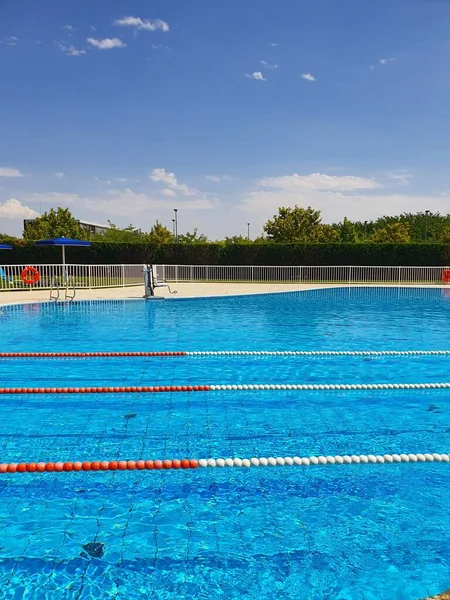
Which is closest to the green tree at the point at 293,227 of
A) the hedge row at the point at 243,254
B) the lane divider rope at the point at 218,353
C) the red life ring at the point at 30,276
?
the hedge row at the point at 243,254

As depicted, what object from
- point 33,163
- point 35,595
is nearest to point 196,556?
point 35,595

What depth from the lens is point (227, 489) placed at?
4121mm

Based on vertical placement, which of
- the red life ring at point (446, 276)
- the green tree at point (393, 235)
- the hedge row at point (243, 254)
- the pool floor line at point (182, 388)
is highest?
the green tree at point (393, 235)

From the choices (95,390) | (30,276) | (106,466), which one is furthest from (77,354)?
(30,276)

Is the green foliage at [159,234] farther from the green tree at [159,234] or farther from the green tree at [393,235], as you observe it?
the green tree at [393,235]

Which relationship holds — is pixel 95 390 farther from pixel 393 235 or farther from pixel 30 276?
pixel 393 235

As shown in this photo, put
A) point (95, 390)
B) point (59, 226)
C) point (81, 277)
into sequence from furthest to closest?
point (59, 226) → point (81, 277) → point (95, 390)

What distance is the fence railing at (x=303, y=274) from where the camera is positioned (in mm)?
27328

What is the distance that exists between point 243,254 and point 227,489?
96.8 feet

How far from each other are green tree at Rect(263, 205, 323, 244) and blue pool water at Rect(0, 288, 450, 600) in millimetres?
38126

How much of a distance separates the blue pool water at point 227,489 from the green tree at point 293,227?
3813cm

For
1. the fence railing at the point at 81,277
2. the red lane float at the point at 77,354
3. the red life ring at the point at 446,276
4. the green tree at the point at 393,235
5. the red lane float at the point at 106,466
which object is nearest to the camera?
the red lane float at the point at 106,466

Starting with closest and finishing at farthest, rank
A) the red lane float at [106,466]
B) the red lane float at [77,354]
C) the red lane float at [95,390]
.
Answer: the red lane float at [106,466], the red lane float at [95,390], the red lane float at [77,354]

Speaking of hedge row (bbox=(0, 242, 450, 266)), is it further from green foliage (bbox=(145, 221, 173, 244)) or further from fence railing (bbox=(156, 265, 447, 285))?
green foliage (bbox=(145, 221, 173, 244))
